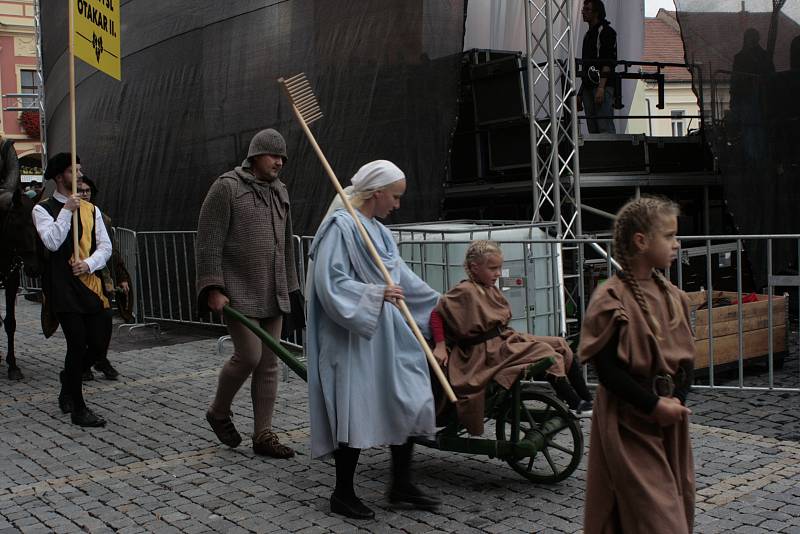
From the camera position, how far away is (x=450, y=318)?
15.7 ft

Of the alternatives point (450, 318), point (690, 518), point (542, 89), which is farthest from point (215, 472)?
point (542, 89)

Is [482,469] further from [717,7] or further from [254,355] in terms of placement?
[717,7]

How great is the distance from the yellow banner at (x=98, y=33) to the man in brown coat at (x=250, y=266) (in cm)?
296

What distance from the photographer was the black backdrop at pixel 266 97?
10289mm

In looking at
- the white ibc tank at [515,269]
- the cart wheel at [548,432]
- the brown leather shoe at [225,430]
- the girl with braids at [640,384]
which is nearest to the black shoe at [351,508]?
the cart wheel at [548,432]

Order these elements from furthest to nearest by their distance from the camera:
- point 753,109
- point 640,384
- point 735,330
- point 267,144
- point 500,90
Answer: point 500,90 → point 753,109 → point 735,330 → point 267,144 → point 640,384

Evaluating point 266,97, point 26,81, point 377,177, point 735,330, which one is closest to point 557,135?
point 735,330

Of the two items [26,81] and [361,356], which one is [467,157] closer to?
[361,356]

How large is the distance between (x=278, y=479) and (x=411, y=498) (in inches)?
38.1

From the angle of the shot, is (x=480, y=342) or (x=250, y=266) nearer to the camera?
(x=480, y=342)

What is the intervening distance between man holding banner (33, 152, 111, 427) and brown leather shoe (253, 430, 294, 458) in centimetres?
154

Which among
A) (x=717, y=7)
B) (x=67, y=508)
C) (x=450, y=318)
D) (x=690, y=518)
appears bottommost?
(x=67, y=508)

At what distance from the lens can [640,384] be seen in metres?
3.03

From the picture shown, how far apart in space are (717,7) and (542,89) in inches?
116
